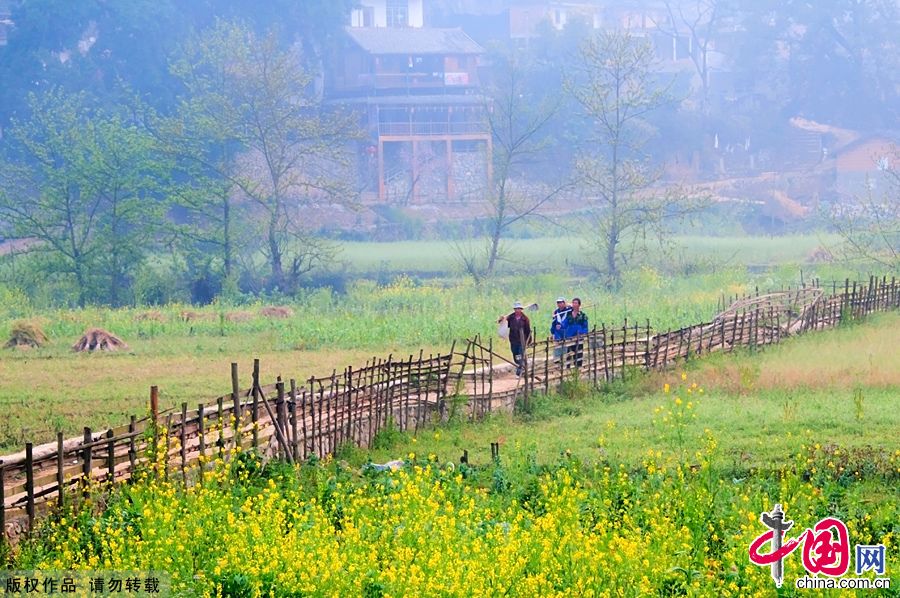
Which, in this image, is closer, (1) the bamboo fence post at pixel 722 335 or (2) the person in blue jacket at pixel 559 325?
(2) the person in blue jacket at pixel 559 325

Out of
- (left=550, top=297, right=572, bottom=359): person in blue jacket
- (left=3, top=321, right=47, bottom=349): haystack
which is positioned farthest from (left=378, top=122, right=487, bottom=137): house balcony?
(left=550, top=297, right=572, bottom=359): person in blue jacket

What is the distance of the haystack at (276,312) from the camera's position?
31.6m

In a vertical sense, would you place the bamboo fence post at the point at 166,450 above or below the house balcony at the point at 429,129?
below

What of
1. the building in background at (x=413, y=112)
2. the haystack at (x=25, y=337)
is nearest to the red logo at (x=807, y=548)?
the haystack at (x=25, y=337)

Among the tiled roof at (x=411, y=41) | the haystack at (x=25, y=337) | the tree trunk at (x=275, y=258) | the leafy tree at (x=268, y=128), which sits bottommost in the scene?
the haystack at (x=25, y=337)

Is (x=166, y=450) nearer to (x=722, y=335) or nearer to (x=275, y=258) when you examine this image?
(x=722, y=335)

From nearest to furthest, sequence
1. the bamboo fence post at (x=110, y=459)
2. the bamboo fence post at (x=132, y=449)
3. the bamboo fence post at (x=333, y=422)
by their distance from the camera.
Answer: the bamboo fence post at (x=110, y=459) < the bamboo fence post at (x=132, y=449) < the bamboo fence post at (x=333, y=422)

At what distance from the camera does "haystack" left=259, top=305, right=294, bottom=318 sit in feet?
104

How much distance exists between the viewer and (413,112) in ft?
183

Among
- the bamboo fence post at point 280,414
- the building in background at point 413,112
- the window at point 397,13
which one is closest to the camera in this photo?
the bamboo fence post at point 280,414

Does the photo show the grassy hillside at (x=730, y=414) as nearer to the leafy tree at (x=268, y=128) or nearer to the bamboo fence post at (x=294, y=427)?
the bamboo fence post at (x=294, y=427)

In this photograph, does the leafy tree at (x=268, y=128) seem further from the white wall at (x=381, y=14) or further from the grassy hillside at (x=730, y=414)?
the grassy hillside at (x=730, y=414)

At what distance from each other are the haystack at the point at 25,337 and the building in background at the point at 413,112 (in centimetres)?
2921

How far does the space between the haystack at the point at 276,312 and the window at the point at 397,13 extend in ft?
115
